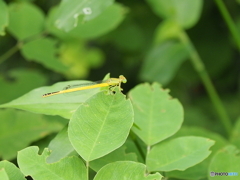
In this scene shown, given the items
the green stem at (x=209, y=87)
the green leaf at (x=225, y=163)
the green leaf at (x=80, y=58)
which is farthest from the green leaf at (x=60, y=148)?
the green leaf at (x=80, y=58)

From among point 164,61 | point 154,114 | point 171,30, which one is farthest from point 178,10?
point 154,114

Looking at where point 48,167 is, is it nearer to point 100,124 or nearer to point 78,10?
point 100,124

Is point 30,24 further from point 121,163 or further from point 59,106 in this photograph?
point 121,163

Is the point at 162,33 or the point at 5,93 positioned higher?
the point at 162,33

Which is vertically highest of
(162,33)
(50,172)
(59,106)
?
(162,33)

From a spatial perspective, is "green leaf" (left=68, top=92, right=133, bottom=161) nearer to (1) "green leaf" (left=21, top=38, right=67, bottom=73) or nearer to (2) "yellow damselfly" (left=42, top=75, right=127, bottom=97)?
(2) "yellow damselfly" (left=42, top=75, right=127, bottom=97)

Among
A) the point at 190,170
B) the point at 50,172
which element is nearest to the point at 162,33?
the point at 190,170

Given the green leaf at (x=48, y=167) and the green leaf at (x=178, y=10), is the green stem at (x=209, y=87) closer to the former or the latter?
the green leaf at (x=178, y=10)
